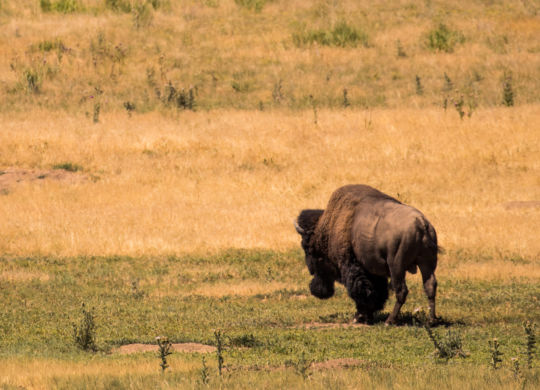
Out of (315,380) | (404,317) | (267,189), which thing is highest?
(315,380)

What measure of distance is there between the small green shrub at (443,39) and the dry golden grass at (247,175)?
325 inches

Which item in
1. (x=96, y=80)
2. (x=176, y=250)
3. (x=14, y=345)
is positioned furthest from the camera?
(x=96, y=80)

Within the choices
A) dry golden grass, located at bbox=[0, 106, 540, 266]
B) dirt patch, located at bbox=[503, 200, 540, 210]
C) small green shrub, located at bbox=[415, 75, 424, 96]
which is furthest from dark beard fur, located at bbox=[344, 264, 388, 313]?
small green shrub, located at bbox=[415, 75, 424, 96]

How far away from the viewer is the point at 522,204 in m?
26.0

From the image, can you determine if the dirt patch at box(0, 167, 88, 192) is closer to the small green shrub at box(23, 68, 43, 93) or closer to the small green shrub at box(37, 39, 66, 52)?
the small green shrub at box(23, 68, 43, 93)

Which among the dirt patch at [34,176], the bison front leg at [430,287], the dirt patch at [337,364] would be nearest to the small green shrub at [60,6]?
the dirt patch at [34,176]

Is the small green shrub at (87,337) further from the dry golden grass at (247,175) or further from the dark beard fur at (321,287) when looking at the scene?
the dry golden grass at (247,175)

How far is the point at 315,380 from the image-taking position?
360 inches

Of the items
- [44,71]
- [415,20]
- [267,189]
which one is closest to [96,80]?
[44,71]

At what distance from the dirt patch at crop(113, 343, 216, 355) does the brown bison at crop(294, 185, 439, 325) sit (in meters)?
2.92

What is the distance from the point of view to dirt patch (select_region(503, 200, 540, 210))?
2562 centimetres

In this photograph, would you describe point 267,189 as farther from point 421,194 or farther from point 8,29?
point 8,29

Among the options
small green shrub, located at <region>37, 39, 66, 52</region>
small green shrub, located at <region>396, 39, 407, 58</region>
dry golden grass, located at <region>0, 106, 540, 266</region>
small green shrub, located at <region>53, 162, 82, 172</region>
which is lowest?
small green shrub, located at <region>53, 162, 82, 172</region>

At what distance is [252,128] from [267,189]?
5.35m
